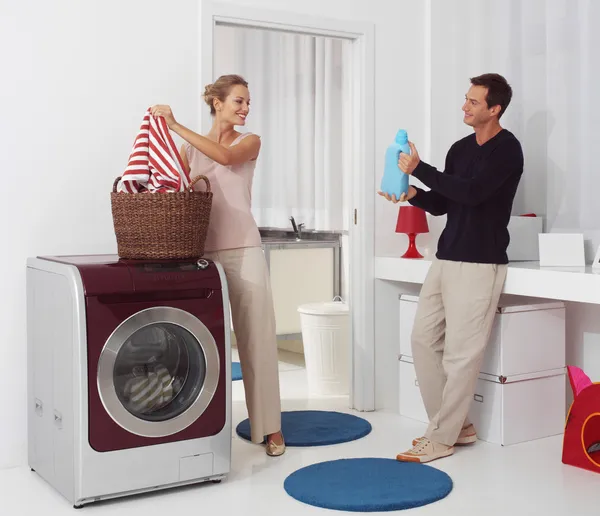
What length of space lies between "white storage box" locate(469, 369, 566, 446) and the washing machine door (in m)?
1.26

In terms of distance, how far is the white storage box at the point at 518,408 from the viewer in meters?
3.41

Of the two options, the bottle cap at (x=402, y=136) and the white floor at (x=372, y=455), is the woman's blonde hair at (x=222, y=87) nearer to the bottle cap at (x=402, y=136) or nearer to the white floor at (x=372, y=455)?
the bottle cap at (x=402, y=136)

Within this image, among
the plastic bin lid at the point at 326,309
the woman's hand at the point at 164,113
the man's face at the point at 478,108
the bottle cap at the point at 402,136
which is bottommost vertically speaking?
the plastic bin lid at the point at 326,309

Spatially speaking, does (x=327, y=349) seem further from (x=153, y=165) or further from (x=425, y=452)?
(x=153, y=165)

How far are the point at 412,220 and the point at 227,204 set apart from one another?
1182mm

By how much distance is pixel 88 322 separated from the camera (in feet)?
8.47

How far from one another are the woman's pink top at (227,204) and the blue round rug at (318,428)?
0.89 metres

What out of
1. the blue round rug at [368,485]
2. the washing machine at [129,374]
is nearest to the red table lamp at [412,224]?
the blue round rug at [368,485]

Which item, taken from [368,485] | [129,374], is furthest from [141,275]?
[368,485]

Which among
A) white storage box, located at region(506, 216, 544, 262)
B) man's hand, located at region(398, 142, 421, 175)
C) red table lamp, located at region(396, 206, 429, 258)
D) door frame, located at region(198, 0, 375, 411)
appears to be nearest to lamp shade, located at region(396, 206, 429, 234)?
red table lamp, located at region(396, 206, 429, 258)

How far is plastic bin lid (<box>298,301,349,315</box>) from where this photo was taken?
4453 millimetres

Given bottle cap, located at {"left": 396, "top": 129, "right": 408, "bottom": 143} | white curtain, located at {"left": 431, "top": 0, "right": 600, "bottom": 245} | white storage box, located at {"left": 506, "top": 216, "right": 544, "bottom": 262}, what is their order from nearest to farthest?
1. bottle cap, located at {"left": 396, "top": 129, "right": 408, "bottom": 143}
2. white curtain, located at {"left": 431, "top": 0, "right": 600, "bottom": 245}
3. white storage box, located at {"left": 506, "top": 216, "right": 544, "bottom": 262}

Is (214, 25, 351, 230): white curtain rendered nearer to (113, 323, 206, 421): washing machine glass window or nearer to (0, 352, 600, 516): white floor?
(0, 352, 600, 516): white floor

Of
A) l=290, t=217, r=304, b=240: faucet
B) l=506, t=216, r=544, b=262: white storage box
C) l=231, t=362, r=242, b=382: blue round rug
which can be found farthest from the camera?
l=290, t=217, r=304, b=240: faucet
